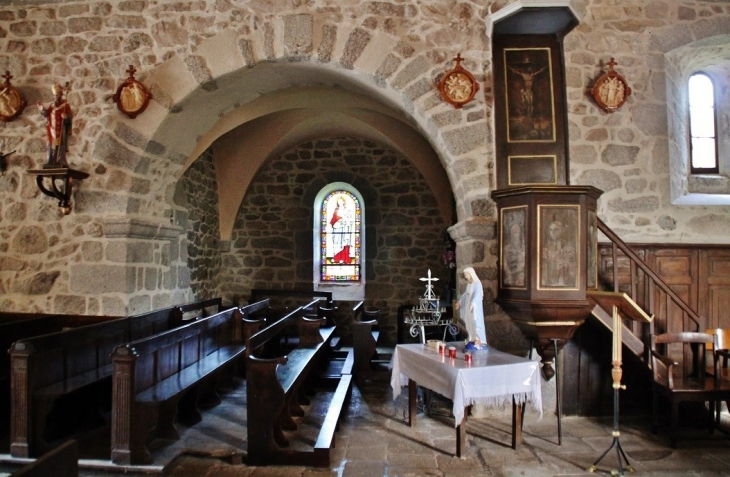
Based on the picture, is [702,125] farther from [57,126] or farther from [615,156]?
[57,126]

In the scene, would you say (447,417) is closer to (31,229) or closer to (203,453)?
(203,453)

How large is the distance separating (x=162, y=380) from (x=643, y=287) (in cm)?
455

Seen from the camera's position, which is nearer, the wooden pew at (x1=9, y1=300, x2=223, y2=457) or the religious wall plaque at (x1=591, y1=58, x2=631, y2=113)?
the wooden pew at (x1=9, y1=300, x2=223, y2=457)

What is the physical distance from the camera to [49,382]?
3.88 metres

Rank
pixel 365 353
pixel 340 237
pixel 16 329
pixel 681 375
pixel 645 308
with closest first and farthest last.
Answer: pixel 16 329, pixel 681 375, pixel 645 308, pixel 365 353, pixel 340 237

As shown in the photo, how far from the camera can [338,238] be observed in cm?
1022

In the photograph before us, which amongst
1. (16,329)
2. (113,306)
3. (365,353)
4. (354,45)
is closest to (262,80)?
(354,45)

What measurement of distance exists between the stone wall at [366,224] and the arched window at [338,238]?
0.72ft

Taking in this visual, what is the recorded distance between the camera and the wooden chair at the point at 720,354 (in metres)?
4.86

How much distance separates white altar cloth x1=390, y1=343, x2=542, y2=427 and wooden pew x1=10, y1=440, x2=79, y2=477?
2.68 meters

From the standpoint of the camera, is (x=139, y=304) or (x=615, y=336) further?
(x=139, y=304)

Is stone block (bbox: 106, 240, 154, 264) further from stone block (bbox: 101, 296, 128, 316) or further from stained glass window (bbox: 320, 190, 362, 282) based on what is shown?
stained glass window (bbox: 320, 190, 362, 282)

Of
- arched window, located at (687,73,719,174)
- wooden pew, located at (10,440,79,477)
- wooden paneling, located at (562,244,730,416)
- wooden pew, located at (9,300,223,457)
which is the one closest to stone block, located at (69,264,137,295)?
wooden pew, located at (9,300,223,457)

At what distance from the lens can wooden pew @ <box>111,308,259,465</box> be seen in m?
3.61
